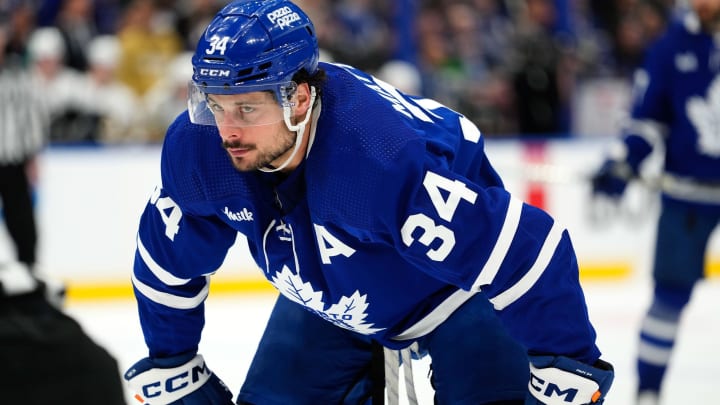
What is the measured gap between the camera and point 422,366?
105 inches

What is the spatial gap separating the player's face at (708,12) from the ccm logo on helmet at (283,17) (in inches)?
81.1

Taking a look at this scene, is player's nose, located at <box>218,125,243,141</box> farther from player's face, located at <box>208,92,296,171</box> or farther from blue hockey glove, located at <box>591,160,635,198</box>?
blue hockey glove, located at <box>591,160,635,198</box>

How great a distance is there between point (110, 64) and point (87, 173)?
113cm

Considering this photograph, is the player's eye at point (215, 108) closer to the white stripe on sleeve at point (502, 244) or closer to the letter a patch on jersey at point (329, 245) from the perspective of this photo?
the letter a patch on jersey at point (329, 245)

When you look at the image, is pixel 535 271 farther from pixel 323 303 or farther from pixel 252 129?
pixel 252 129

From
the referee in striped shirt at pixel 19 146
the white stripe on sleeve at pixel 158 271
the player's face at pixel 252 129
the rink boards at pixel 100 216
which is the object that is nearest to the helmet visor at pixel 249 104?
the player's face at pixel 252 129

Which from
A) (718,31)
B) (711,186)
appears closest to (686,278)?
(711,186)

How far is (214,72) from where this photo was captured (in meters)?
1.91

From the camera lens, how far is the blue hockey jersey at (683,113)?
364cm

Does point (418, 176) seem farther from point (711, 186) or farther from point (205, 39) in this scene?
point (711, 186)

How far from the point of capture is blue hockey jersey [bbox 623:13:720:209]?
3639 mm

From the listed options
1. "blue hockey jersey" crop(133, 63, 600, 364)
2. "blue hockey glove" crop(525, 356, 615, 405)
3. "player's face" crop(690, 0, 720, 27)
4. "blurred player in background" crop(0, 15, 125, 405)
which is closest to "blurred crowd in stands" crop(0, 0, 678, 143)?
"player's face" crop(690, 0, 720, 27)

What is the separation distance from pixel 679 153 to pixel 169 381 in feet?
7.13

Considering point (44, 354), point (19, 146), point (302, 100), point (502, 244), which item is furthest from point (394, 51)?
point (44, 354)
